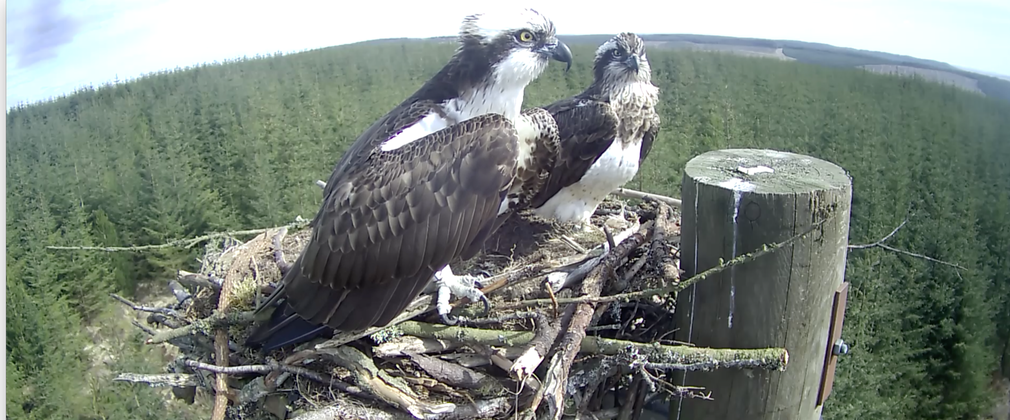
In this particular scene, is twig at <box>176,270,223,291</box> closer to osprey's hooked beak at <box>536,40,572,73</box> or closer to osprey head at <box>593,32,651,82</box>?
osprey's hooked beak at <box>536,40,572,73</box>

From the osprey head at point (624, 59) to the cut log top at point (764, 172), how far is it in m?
1.49

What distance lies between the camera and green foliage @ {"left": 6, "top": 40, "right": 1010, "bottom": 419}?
24.0 feet

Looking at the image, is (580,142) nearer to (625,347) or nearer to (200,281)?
(625,347)

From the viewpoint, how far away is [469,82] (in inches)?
115

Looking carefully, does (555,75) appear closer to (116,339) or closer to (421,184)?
(421,184)

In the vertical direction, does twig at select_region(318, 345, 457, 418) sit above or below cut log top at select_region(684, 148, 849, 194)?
below

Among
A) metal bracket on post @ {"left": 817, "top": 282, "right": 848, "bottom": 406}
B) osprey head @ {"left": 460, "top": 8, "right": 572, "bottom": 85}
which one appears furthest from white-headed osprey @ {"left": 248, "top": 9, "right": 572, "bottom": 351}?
metal bracket on post @ {"left": 817, "top": 282, "right": 848, "bottom": 406}

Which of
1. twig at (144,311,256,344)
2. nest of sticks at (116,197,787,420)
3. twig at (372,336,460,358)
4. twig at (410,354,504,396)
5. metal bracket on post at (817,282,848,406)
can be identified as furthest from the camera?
twig at (144,311,256,344)

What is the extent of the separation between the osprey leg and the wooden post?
0.90 metres

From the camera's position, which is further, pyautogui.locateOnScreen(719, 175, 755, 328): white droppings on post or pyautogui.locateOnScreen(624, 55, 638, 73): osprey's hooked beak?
pyautogui.locateOnScreen(624, 55, 638, 73): osprey's hooked beak

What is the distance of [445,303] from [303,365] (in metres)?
0.66

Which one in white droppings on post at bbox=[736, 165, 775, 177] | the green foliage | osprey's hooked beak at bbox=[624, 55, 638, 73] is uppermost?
osprey's hooked beak at bbox=[624, 55, 638, 73]

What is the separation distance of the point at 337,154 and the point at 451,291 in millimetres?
10150

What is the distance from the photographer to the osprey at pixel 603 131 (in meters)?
3.58
